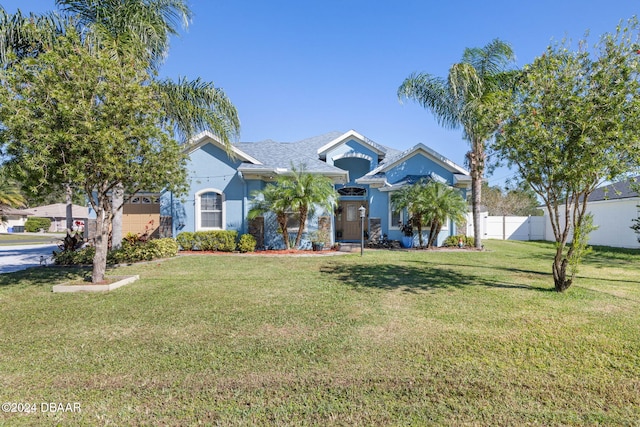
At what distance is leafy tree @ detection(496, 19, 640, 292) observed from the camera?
656 centimetres

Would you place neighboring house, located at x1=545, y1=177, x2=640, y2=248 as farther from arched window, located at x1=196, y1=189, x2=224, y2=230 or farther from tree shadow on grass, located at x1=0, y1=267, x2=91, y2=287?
tree shadow on grass, located at x1=0, y1=267, x2=91, y2=287

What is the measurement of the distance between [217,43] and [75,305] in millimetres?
11332

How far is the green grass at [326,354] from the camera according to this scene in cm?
315

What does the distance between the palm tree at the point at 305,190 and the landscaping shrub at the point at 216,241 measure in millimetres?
3634

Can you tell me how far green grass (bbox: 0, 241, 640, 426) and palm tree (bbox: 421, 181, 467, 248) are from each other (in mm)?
7363

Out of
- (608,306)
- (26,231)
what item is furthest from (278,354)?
(26,231)

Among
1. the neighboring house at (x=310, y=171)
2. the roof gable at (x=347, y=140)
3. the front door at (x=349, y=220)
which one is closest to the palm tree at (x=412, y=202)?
the neighboring house at (x=310, y=171)

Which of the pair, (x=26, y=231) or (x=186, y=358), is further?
(x=26, y=231)

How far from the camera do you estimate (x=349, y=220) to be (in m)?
A: 20.3

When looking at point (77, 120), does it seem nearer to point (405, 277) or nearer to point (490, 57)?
point (405, 277)

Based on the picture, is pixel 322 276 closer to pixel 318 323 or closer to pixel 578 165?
pixel 318 323

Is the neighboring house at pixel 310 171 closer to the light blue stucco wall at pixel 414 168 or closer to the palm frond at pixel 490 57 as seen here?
the light blue stucco wall at pixel 414 168

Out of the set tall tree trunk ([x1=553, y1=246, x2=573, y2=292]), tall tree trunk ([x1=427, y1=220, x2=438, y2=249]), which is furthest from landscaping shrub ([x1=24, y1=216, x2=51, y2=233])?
tall tree trunk ([x1=553, y1=246, x2=573, y2=292])

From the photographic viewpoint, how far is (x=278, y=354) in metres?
4.31
